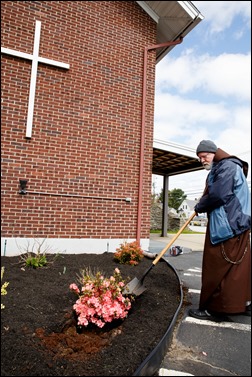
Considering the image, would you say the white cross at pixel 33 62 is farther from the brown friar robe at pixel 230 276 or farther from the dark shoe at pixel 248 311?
the dark shoe at pixel 248 311

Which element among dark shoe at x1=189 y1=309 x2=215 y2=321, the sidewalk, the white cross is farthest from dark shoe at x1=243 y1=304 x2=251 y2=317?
the sidewalk

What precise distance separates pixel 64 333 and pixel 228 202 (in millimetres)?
1943

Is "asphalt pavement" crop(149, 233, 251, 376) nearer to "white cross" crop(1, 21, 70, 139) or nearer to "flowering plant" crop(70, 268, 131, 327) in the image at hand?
"flowering plant" crop(70, 268, 131, 327)

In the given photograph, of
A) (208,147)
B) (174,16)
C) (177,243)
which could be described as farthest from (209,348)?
(177,243)

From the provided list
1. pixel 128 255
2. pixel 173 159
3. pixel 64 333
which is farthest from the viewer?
pixel 173 159

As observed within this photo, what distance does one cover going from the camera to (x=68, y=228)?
5.34m

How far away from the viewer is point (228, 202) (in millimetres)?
2820

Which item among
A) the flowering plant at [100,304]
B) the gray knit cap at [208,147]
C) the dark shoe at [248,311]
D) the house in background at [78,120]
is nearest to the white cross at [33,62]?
the house in background at [78,120]

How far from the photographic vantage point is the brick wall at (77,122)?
5078 mm

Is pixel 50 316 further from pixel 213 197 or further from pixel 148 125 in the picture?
pixel 148 125

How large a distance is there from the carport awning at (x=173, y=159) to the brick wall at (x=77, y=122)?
121 inches

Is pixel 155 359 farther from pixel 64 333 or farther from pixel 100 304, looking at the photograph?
pixel 64 333

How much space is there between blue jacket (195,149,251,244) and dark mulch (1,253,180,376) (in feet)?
3.31

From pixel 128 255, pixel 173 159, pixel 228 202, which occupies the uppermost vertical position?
pixel 173 159
